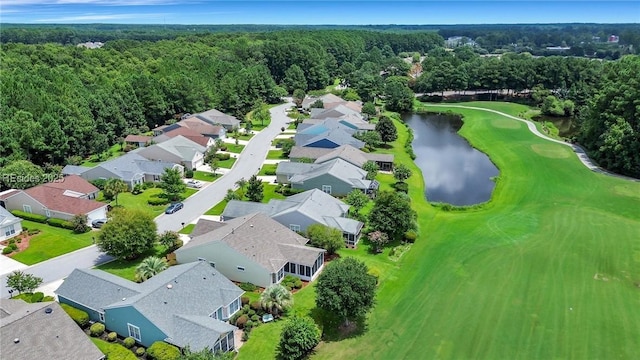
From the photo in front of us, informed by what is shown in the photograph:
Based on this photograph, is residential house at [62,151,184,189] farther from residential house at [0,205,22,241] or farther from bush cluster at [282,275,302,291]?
bush cluster at [282,275,302,291]

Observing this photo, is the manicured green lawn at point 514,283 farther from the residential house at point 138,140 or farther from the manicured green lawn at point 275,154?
the residential house at point 138,140

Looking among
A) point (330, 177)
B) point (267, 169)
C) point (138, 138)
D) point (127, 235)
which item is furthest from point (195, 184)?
point (138, 138)

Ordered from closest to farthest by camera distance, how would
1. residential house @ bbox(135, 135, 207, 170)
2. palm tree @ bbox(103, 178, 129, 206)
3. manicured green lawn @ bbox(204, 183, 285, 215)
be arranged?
manicured green lawn @ bbox(204, 183, 285, 215) < palm tree @ bbox(103, 178, 129, 206) < residential house @ bbox(135, 135, 207, 170)

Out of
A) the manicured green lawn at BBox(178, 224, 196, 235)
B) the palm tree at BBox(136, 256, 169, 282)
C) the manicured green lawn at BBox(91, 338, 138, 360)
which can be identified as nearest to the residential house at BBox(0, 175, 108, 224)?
the manicured green lawn at BBox(178, 224, 196, 235)

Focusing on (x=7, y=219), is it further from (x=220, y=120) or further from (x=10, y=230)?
(x=220, y=120)

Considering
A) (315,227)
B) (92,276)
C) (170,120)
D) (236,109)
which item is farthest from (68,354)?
(236,109)
